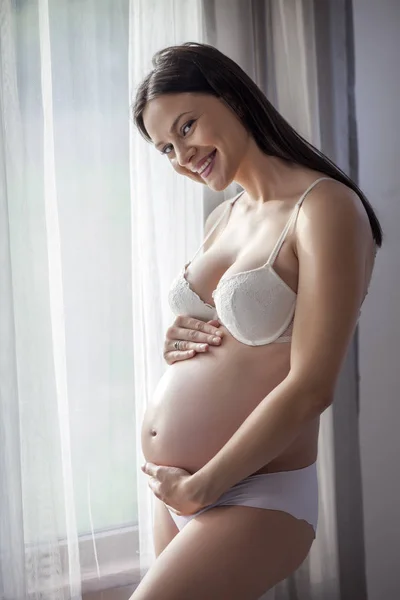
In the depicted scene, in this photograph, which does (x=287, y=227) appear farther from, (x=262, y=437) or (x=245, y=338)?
(x=262, y=437)

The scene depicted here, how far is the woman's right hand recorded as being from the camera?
1.57 m

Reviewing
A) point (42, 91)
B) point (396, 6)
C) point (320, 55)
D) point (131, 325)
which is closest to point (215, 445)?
point (131, 325)

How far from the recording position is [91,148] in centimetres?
205

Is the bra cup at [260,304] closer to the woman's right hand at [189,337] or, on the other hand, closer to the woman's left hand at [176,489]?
the woman's right hand at [189,337]

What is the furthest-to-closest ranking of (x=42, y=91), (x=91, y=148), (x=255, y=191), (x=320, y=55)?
Answer: 1. (x=320, y=55)
2. (x=91, y=148)
3. (x=42, y=91)
4. (x=255, y=191)

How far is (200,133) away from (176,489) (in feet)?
2.37

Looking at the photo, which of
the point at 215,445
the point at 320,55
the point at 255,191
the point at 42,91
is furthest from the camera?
the point at 320,55

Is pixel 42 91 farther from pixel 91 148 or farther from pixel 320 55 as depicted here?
pixel 320 55

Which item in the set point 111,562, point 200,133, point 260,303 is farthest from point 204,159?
point 111,562

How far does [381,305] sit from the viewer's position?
2.35m

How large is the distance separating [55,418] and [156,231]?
58 centimetres

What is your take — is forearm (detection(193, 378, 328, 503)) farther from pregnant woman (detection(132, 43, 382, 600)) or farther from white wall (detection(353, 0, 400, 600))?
white wall (detection(353, 0, 400, 600))

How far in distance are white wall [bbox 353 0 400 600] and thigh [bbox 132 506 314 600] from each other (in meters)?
0.97

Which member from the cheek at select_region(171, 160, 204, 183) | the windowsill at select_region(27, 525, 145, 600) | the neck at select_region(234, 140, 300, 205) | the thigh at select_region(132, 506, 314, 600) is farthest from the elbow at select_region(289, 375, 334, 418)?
the windowsill at select_region(27, 525, 145, 600)
